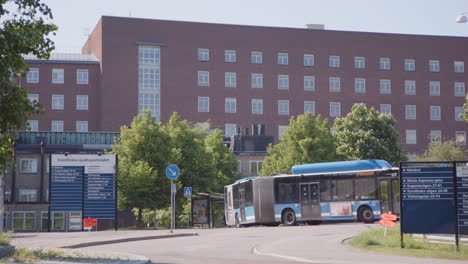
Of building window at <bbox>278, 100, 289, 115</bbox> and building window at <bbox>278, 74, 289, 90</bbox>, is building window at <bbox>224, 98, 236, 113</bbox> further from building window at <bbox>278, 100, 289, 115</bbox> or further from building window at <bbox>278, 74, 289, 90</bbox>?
building window at <bbox>278, 74, 289, 90</bbox>

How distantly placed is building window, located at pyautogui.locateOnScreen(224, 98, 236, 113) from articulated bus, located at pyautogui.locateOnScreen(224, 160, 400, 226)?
4844 centimetres

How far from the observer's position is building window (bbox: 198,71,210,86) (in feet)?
303

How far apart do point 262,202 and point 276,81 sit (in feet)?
174

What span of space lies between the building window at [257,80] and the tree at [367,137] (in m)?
27.9

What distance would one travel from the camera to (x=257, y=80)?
94.7 m

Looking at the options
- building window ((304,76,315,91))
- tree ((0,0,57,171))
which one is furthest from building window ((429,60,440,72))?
tree ((0,0,57,171))

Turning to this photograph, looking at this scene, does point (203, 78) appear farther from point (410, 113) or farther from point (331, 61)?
point (410, 113)

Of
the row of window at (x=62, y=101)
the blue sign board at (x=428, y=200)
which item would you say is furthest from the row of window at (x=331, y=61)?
the blue sign board at (x=428, y=200)

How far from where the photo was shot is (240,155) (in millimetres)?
83438

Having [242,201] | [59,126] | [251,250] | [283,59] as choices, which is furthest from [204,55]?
[251,250]

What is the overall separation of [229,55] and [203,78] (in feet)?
14.1

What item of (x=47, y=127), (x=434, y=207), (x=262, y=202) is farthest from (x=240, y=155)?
(x=434, y=207)

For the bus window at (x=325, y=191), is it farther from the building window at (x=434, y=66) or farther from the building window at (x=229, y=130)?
the building window at (x=434, y=66)

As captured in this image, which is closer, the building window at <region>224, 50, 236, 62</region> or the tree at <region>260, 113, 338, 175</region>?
the tree at <region>260, 113, 338, 175</region>
